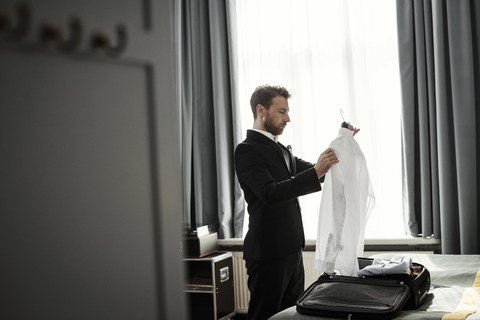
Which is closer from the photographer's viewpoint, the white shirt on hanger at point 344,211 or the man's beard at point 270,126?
the white shirt on hanger at point 344,211

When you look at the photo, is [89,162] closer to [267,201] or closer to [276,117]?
[267,201]

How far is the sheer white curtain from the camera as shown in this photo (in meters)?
3.46

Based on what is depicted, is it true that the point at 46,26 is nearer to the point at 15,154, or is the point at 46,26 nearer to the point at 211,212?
the point at 15,154

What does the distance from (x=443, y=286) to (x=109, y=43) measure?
1.83 metres

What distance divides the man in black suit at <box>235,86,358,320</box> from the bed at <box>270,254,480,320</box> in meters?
0.46

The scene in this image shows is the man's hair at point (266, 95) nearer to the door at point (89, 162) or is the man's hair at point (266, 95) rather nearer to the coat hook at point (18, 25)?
the door at point (89, 162)

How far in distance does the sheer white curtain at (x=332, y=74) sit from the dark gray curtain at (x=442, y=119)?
0.16 metres

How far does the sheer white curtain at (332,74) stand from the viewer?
346 cm

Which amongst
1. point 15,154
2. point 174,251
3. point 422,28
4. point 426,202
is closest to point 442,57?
point 422,28

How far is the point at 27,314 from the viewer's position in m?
0.59

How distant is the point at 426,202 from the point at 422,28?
1094 millimetres

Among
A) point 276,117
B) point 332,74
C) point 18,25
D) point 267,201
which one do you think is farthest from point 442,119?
point 18,25

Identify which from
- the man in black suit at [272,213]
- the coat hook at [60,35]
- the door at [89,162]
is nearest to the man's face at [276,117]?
the man in black suit at [272,213]

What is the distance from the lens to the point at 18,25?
22.9 inches
